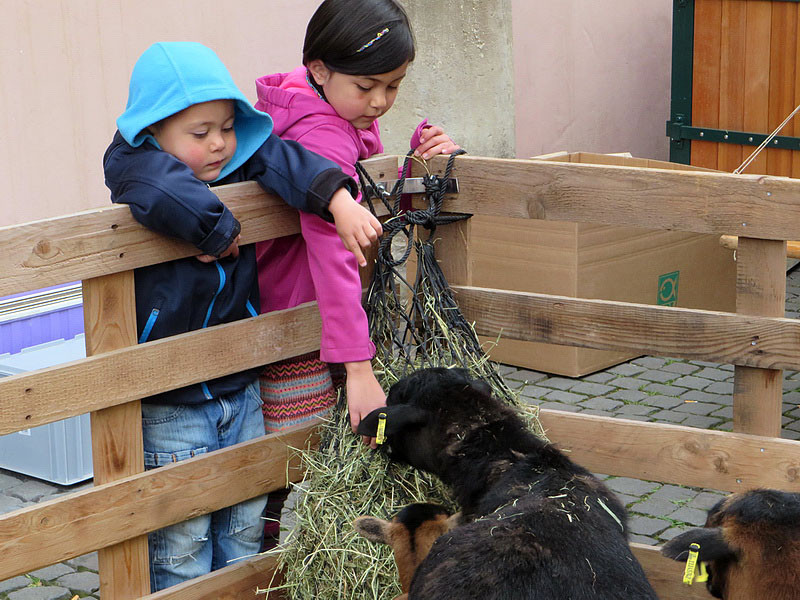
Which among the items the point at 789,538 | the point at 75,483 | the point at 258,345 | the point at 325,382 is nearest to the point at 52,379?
the point at 258,345

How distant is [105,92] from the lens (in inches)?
273

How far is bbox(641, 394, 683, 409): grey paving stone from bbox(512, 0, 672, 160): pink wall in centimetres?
408

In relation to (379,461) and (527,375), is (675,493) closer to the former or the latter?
(527,375)

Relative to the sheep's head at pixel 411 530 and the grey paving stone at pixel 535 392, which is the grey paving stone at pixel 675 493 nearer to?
the grey paving stone at pixel 535 392

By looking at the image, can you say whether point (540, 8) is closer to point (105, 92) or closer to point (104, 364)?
point (105, 92)

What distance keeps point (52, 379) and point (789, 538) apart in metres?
2.11

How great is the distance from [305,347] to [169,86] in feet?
3.35

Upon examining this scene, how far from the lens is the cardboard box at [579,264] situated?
674 centimetres

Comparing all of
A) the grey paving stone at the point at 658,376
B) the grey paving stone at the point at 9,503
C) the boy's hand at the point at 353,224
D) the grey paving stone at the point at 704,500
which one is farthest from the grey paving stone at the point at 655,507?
the grey paving stone at the point at 9,503

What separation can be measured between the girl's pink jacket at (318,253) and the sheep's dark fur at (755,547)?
1223mm

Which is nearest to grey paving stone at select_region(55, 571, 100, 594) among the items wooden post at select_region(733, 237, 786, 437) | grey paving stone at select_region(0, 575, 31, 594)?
grey paving stone at select_region(0, 575, 31, 594)

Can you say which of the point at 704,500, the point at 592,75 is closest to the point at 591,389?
the point at 704,500

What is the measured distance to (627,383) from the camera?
690 centimetres

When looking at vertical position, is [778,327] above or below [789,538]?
above
